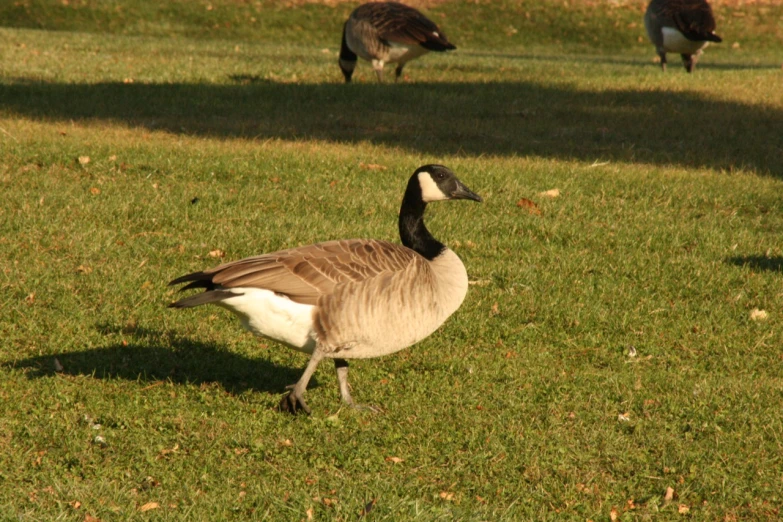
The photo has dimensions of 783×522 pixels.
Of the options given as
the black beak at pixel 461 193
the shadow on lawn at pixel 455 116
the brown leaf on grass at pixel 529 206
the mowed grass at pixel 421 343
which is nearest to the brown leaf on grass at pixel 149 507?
the mowed grass at pixel 421 343

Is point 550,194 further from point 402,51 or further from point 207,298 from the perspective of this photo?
point 402,51

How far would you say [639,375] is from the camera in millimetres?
6633

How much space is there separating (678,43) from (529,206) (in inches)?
474

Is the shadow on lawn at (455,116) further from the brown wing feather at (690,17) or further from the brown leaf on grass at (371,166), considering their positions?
the brown wing feather at (690,17)

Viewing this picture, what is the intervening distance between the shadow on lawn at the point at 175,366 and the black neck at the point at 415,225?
1.27 meters

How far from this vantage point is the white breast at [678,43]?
20281 millimetres

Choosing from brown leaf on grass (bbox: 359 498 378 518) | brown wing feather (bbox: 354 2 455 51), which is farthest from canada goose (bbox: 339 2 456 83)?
brown leaf on grass (bbox: 359 498 378 518)

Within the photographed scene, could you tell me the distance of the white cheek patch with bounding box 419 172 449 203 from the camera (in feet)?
21.1

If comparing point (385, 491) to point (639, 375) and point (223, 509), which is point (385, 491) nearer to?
point (223, 509)

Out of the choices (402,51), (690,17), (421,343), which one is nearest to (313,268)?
(421,343)

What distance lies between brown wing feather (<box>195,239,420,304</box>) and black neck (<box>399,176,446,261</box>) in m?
0.48

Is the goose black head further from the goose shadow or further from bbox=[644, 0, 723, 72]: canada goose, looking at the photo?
bbox=[644, 0, 723, 72]: canada goose

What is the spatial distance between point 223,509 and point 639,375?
336 centimetres

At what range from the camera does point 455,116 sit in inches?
605
